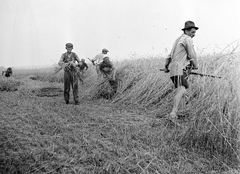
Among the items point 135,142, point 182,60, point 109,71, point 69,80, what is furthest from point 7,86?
point 135,142

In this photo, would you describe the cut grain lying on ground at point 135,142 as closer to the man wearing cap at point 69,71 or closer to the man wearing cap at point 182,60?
the man wearing cap at point 182,60

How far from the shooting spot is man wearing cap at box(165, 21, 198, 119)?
355cm

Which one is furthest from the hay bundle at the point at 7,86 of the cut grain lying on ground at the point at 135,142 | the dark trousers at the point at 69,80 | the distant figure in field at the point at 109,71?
the cut grain lying on ground at the point at 135,142

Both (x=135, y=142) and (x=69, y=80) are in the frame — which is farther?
(x=69, y=80)

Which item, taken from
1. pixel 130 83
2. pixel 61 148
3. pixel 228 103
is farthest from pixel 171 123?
pixel 130 83

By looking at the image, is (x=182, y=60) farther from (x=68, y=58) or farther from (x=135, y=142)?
(x=68, y=58)

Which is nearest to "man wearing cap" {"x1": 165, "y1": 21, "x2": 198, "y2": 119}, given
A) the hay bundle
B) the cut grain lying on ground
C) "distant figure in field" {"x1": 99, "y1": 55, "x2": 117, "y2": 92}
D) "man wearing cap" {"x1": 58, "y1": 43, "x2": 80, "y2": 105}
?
the cut grain lying on ground

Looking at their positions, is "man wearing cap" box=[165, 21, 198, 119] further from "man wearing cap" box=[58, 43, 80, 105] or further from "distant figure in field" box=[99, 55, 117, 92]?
"distant figure in field" box=[99, 55, 117, 92]

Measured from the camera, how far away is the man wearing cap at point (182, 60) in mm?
3547

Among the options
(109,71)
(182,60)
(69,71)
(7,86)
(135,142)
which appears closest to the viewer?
(135,142)

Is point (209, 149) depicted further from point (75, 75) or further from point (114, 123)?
point (75, 75)

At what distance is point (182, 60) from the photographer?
3662 millimetres

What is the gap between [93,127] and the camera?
329cm

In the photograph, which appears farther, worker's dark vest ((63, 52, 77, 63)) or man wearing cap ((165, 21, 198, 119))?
worker's dark vest ((63, 52, 77, 63))
